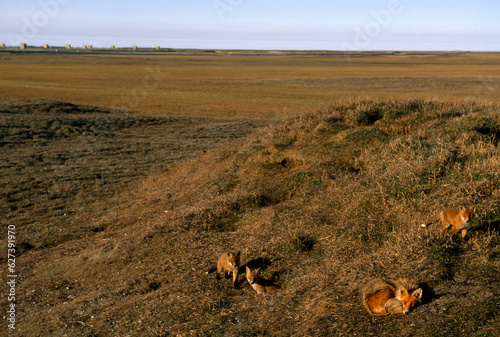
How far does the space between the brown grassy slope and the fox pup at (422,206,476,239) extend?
7.6 inches

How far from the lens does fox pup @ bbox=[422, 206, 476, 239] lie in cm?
568

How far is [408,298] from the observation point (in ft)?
15.7

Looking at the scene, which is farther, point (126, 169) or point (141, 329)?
point (126, 169)

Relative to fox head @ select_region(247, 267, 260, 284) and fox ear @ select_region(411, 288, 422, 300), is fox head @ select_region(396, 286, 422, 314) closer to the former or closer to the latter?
fox ear @ select_region(411, 288, 422, 300)

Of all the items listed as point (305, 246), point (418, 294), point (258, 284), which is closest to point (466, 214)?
point (418, 294)

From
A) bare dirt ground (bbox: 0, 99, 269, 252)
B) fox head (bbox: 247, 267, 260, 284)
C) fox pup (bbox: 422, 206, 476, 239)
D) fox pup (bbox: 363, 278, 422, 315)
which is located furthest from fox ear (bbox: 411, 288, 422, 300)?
bare dirt ground (bbox: 0, 99, 269, 252)

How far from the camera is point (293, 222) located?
7684 mm

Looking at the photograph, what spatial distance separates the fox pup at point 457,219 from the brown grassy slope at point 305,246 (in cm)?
19

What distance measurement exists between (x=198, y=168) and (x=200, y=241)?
606cm

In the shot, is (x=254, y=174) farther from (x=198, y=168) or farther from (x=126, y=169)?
(x=126, y=169)

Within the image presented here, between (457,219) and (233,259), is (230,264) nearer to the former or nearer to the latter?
(233,259)

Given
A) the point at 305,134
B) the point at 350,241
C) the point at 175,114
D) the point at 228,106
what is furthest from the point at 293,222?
the point at 228,106

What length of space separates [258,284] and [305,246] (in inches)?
45.7

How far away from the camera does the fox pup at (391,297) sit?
4.79m
